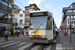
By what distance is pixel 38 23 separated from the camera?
7.62 m

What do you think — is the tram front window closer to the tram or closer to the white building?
the tram

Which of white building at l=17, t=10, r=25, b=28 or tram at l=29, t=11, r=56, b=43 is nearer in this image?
tram at l=29, t=11, r=56, b=43

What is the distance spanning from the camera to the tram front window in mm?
7500

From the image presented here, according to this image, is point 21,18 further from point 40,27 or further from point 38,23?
point 40,27

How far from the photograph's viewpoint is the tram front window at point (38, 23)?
7.50 meters

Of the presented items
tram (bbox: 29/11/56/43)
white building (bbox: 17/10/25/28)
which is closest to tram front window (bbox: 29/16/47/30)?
tram (bbox: 29/11/56/43)

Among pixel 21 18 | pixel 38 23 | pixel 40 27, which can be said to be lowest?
pixel 40 27

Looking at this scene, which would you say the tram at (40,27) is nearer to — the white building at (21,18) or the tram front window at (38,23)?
the tram front window at (38,23)

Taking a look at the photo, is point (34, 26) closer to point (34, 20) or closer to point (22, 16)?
point (34, 20)

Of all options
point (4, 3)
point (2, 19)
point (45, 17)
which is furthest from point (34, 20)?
point (4, 3)

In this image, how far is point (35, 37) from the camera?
7531 mm

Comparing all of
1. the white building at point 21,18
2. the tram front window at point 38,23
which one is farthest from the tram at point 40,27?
the white building at point 21,18

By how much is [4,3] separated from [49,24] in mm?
15965

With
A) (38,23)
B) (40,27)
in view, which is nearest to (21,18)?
(38,23)
